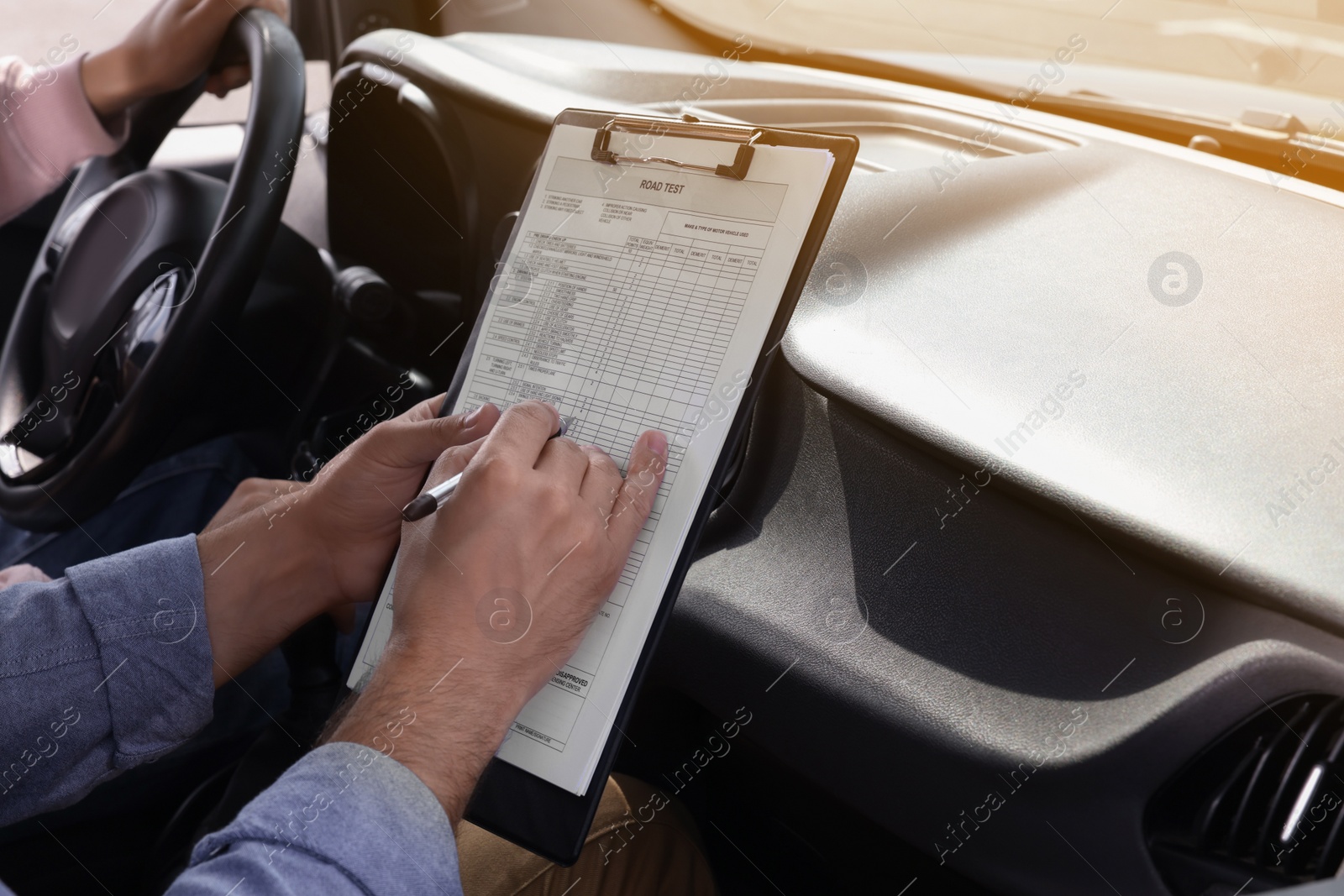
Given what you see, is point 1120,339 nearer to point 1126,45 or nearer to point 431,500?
point 431,500

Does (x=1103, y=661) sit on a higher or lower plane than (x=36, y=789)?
higher

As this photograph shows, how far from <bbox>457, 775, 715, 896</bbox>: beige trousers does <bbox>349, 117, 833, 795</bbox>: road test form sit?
177 millimetres

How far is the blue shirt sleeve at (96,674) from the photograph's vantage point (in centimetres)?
66

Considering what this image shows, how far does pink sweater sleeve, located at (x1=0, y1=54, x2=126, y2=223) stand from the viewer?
3.46ft

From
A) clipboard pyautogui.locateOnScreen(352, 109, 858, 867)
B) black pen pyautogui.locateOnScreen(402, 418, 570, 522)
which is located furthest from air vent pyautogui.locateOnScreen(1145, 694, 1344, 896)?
black pen pyautogui.locateOnScreen(402, 418, 570, 522)

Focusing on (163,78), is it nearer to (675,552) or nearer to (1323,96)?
(675,552)

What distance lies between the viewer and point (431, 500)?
57cm

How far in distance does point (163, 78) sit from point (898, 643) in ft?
3.05

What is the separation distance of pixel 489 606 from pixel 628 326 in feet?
0.68

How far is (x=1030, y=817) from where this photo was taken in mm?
581

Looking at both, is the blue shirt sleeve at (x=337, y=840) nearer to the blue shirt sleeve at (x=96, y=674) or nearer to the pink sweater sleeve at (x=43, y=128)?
the blue shirt sleeve at (x=96, y=674)

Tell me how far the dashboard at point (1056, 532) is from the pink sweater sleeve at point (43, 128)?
84cm

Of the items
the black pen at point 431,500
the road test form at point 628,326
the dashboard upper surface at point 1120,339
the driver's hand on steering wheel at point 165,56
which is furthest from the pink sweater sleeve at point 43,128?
the black pen at point 431,500

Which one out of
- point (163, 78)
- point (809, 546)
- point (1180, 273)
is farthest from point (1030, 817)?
point (163, 78)
